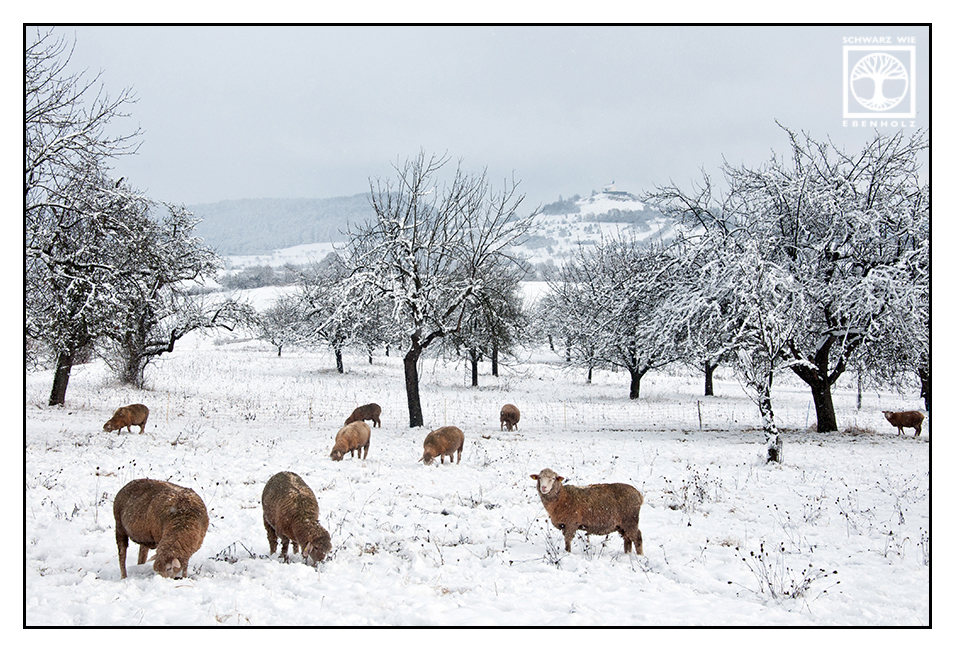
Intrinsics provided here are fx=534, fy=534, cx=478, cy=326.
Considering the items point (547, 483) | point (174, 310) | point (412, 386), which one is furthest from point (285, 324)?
point (547, 483)

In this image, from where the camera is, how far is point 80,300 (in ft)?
41.4

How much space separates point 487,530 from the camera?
803cm

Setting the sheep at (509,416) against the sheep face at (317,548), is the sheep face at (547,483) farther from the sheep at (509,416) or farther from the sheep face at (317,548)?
the sheep at (509,416)

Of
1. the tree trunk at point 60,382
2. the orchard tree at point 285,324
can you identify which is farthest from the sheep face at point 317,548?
the orchard tree at point 285,324

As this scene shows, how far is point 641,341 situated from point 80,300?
1557 centimetres

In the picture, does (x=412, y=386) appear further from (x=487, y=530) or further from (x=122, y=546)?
(x=122, y=546)

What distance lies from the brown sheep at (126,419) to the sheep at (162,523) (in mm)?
10911

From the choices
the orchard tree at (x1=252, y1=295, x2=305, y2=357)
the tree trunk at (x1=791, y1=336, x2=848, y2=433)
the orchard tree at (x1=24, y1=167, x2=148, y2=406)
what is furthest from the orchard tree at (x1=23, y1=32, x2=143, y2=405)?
the orchard tree at (x1=252, y1=295, x2=305, y2=357)

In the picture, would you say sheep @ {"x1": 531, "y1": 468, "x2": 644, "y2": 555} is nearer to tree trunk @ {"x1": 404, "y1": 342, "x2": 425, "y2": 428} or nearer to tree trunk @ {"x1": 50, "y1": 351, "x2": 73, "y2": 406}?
tree trunk @ {"x1": 404, "y1": 342, "x2": 425, "y2": 428}

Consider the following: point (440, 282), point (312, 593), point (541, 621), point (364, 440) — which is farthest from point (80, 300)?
point (541, 621)

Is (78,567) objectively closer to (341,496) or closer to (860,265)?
(341,496)

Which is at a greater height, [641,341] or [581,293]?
[581,293]

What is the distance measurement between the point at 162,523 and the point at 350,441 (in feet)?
24.1

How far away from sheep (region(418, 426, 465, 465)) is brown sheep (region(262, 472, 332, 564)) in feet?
19.6
